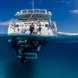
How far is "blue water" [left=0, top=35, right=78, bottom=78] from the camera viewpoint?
21828mm

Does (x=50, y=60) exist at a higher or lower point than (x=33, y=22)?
lower

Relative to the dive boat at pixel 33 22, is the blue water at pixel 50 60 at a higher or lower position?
lower

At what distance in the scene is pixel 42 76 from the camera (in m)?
20.1

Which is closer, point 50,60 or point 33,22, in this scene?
point 33,22

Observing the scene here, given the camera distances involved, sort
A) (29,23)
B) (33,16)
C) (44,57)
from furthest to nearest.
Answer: (44,57) < (33,16) < (29,23)

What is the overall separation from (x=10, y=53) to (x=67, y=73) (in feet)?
28.5

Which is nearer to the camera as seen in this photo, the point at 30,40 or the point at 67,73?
the point at 30,40

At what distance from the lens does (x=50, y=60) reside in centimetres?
2881

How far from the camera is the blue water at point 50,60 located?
21828 mm

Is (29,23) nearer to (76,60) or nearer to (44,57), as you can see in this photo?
(44,57)

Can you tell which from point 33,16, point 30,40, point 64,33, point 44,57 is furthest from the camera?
point 44,57

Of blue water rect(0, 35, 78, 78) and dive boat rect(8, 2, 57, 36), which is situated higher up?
dive boat rect(8, 2, 57, 36)

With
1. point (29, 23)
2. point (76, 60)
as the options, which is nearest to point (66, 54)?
point (76, 60)

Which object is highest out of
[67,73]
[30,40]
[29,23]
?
[29,23]
